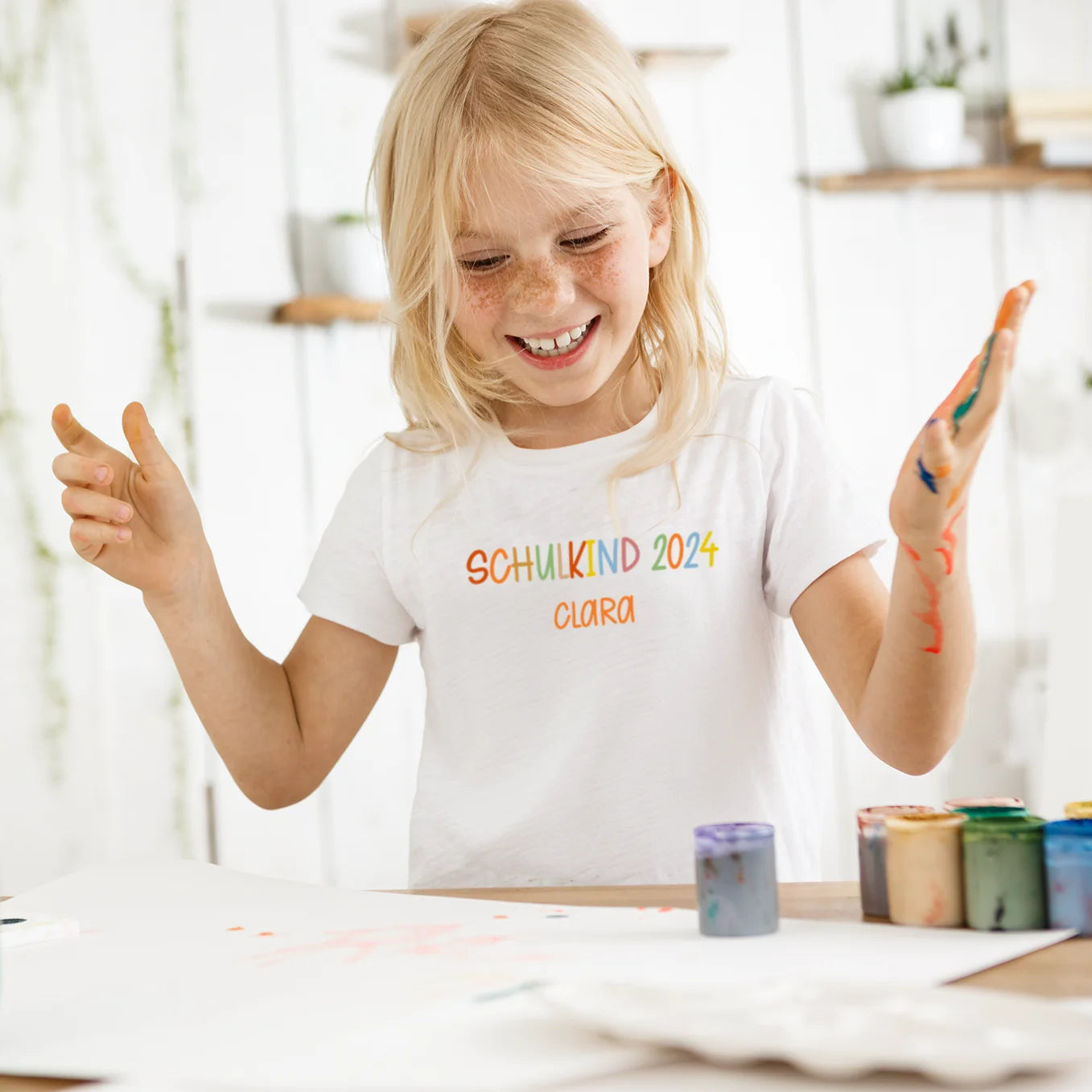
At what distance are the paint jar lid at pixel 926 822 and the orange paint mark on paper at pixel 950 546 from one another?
15 centimetres

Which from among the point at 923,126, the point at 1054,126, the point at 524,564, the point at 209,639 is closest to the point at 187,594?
the point at 209,639

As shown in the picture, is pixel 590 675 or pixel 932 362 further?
pixel 932 362

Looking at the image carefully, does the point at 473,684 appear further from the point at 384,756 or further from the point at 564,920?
the point at 384,756

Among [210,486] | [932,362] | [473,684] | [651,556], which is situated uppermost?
[932,362]

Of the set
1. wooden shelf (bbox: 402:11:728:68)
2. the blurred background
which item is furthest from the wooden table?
wooden shelf (bbox: 402:11:728:68)

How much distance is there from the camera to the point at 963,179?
8.13ft

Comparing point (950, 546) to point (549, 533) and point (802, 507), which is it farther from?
point (549, 533)

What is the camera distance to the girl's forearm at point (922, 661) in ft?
2.78

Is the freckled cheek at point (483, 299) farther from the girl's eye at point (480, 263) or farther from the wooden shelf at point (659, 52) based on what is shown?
the wooden shelf at point (659, 52)

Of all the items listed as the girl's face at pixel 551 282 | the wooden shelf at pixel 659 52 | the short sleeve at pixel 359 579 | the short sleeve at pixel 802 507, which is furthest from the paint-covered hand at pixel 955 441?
the wooden shelf at pixel 659 52

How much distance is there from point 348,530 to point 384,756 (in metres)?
1.23

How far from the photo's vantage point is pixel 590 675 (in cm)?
117

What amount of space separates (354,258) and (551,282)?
137 cm

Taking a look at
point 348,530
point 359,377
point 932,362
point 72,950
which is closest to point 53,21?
point 359,377
